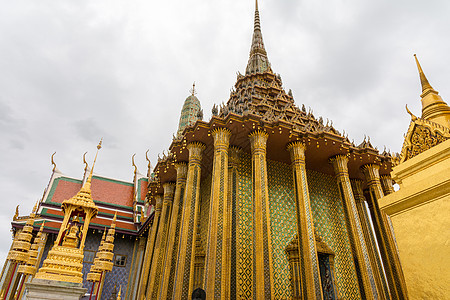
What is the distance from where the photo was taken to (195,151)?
39.1 feet

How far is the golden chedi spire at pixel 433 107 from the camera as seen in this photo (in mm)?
2527

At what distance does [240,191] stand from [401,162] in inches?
373

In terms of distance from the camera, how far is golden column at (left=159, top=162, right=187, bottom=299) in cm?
1043

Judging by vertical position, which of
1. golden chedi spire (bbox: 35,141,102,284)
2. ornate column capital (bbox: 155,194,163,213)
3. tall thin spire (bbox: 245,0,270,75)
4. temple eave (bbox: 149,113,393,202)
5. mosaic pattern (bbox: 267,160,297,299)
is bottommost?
golden chedi spire (bbox: 35,141,102,284)

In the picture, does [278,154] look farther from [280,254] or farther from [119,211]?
[119,211]

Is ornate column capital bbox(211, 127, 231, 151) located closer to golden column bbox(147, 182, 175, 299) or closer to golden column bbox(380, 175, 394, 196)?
golden column bbox(147, 182, 175, 299)

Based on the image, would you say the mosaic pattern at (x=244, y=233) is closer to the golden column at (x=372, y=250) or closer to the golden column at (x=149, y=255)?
the golden column at (x=372, y=250)

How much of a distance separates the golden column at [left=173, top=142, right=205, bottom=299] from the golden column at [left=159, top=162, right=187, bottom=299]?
4.12ft

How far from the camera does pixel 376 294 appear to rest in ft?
32.3

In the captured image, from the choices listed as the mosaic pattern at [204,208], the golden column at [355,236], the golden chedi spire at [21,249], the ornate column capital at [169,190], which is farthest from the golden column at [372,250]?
the golden chedi spire at [21,249]

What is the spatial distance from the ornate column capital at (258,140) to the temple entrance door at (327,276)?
15.8 ft

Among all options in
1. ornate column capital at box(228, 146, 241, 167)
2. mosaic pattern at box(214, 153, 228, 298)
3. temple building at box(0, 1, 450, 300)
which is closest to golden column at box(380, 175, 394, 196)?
temple building at box(0, 1, 450, 300)

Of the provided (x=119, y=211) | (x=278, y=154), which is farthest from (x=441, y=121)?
(x=119, y=211)

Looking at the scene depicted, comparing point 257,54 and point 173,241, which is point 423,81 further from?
point 257,54
